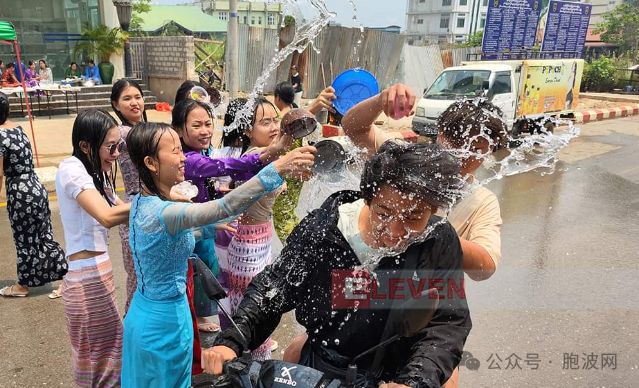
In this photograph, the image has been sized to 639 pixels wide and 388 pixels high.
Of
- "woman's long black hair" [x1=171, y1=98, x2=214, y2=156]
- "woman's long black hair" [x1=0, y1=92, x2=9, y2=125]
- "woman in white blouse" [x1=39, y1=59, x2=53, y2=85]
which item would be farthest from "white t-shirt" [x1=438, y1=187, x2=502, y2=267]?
"woman in white blouse" [x1=39, y1=59, x2=53, y2=85]

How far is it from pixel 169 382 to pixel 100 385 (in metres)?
0.72

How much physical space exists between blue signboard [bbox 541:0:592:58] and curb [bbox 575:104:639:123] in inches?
81.5

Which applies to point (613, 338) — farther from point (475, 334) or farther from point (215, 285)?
point (215, 285)

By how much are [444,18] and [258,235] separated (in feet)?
309

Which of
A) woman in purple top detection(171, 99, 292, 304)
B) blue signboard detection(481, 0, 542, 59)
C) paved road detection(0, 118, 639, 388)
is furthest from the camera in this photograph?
blue signboard detection(481, 0, 542, 59)

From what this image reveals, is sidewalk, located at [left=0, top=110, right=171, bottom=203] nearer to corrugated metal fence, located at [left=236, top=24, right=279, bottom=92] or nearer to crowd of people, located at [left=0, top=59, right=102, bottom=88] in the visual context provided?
crowd of people, located at [left=0, top=59, right=102, bottom=88]

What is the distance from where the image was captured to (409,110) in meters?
2.10

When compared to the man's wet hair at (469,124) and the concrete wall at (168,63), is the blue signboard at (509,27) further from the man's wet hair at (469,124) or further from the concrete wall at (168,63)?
the man's wet hair at (469,124)

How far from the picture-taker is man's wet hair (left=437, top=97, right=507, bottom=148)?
2.08m

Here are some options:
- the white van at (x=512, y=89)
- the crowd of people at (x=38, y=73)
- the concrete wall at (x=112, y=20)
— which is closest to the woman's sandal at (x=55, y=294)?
the white van at (x=512, y=89)

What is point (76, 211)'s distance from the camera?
2.62 m

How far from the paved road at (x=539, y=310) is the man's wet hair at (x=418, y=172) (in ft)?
7.32

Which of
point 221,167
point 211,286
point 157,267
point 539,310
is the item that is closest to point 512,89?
point 539,310

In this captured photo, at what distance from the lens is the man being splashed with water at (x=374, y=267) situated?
156 cm
